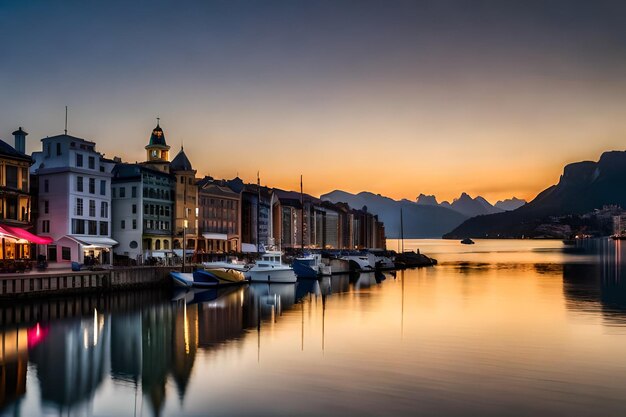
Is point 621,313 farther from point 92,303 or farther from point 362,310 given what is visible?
point 92,303

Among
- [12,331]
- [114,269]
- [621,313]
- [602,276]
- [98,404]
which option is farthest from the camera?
[602,276]

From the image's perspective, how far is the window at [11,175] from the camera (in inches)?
3009

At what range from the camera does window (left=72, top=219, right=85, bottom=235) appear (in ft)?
286

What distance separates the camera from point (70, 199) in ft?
284

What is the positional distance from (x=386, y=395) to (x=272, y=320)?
28.2 meters

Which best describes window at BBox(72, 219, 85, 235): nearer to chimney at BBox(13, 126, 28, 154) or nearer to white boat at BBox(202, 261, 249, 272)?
chimney at BBox(13, 126, 28, 154)

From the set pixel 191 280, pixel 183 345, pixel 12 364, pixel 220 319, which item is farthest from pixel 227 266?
pixel 12 364

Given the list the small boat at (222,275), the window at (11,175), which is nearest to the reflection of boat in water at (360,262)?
the small boat at (222,275)

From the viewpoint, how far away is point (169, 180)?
111688 mm

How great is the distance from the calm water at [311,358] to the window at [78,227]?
18.5m

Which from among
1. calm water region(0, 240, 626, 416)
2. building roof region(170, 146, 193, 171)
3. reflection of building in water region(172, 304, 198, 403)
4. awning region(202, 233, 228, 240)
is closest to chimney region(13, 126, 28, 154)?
calm water region(0, 240, 626, 416)

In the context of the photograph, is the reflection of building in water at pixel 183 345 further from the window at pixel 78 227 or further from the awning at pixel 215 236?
the awning at pixel 215 236

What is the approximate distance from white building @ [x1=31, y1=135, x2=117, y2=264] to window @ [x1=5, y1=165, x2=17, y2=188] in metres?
9.62

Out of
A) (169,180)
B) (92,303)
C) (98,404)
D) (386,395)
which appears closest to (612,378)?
(386,395)
